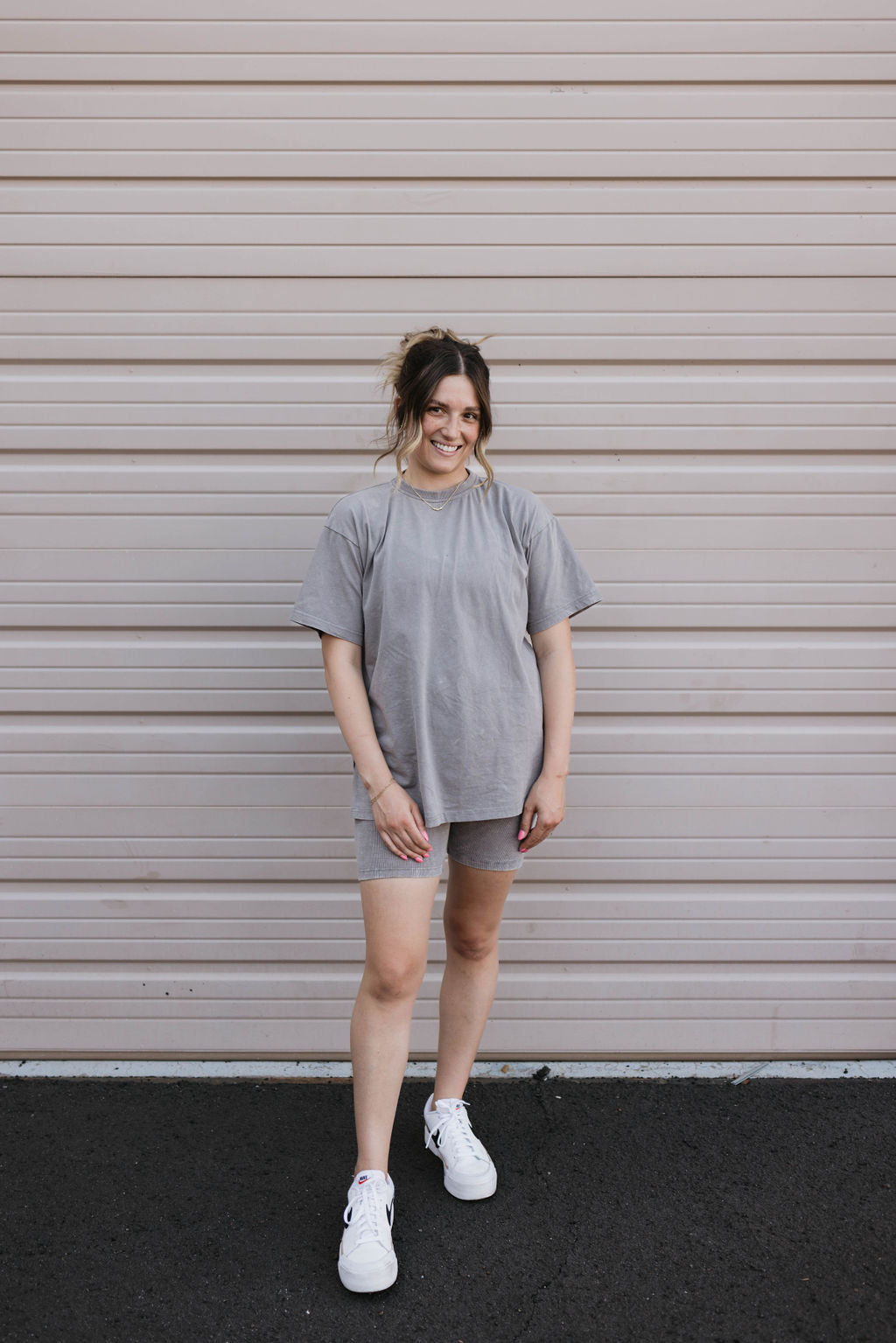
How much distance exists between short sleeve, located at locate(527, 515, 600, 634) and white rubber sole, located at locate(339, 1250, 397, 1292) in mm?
1432

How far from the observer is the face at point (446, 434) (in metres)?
2.00

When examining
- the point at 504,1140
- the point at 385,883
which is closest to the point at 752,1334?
the point at 504,1140

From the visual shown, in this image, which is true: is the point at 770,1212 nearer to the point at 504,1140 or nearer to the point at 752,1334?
the point at 752,1334

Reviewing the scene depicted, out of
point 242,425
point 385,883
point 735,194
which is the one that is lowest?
point 385,883

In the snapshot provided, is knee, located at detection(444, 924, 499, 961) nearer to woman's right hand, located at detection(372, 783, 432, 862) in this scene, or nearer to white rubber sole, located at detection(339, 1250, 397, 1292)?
woman's right hand, located at detection(372, 783, 432, 862)

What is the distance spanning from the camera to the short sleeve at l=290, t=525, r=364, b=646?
2.04m

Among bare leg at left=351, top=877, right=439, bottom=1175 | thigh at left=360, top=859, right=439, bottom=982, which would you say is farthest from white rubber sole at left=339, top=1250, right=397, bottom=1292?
thigh at left=360, top=859, right=439, bottom=982

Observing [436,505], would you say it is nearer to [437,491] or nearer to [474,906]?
[437,491]

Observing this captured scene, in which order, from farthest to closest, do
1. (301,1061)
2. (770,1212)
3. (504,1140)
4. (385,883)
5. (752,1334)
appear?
(301,1061) < (504,1140) < (770,1212) < (385,883) < (752,1334)

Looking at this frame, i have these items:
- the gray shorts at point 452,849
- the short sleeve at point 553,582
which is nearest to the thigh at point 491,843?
the gray shorts at point 452,849

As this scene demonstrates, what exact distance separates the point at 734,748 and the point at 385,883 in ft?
4.24

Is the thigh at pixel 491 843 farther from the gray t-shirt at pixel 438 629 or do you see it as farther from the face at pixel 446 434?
the face at pixel 446 434

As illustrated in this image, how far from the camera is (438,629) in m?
2.03

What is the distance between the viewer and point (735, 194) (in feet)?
8.65
